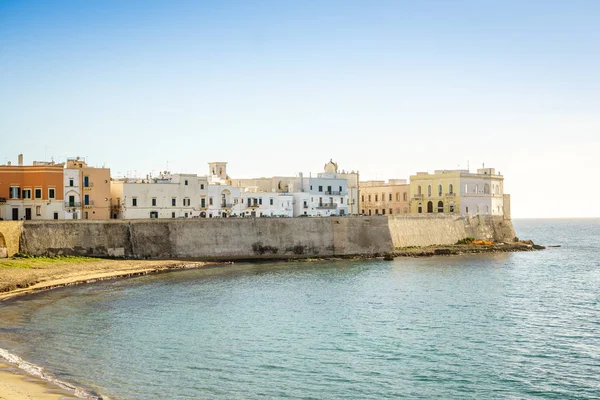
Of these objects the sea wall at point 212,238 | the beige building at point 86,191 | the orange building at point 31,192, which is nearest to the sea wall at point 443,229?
the sea wall at point 212,238

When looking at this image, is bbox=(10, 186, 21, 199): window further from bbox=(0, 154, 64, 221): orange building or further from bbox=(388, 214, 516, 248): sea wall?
bbox=(388, 214, 516, 248): sea wall

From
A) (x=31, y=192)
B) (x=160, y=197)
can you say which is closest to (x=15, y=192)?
(x=31, y=192)

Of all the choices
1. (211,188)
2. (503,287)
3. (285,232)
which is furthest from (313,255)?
(503,287)

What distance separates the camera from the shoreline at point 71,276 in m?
20.3

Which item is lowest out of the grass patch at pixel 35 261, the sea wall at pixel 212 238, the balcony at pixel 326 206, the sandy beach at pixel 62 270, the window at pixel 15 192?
the sandy beach at pixel 62 270

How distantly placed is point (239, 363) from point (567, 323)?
56.6 feet

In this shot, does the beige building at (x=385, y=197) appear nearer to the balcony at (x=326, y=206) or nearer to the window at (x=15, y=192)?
the balcony at (x=326, y=206)

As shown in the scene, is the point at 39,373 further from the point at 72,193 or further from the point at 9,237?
the point at 72,193

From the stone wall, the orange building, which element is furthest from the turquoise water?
the orange building

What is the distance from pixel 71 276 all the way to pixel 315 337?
23423mm

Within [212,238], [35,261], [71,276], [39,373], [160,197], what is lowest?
[39,373]

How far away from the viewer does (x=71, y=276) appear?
46.5 metres

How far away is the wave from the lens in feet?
67.1

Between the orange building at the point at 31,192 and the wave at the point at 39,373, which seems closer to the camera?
the wave at the point at 39,373
